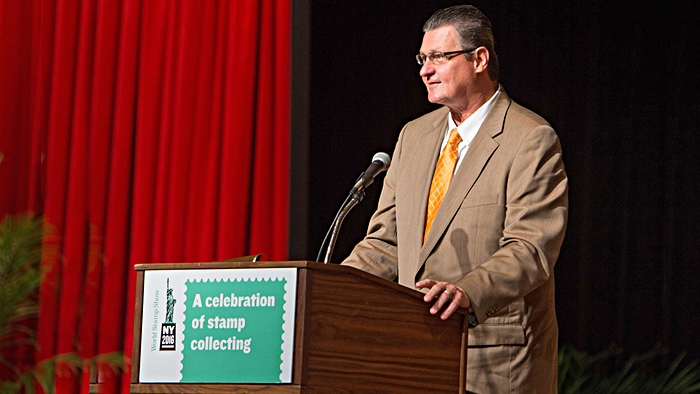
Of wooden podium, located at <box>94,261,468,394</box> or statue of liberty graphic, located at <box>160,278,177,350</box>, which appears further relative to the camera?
statue of liberty graphic, located at <box>160,278,177,350</box>

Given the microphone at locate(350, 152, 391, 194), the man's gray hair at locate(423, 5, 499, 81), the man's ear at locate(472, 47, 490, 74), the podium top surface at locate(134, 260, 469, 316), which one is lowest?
the podium top surface at locate(134, 260, 469, 316)

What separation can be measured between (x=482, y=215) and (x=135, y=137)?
221 centimetres

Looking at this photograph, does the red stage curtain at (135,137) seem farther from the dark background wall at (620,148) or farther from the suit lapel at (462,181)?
the suit lapel at (462,181)

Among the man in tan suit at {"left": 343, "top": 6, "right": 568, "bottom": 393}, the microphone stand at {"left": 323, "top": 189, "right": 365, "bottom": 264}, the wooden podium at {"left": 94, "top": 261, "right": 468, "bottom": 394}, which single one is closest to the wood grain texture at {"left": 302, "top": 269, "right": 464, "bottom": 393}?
the wooden podium at {"left": 94, "top": 261, "right": 468, "bottom": 394}

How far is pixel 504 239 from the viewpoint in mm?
2109

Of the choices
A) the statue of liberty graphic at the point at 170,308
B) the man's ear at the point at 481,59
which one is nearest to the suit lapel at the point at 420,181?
the man's ear at the point at 481,59

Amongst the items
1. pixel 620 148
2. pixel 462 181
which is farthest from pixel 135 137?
pixel 620 148

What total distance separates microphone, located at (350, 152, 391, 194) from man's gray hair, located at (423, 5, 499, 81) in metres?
0.46

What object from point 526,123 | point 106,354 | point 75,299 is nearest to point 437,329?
point 526,123

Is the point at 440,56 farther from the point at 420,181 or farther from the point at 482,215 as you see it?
the point at 482,215

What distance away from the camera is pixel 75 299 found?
12.4 ft

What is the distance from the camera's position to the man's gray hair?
7.70 feet

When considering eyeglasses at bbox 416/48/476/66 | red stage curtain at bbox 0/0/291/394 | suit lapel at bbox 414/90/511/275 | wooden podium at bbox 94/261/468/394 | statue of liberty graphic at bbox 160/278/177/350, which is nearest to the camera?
wooden podium at bbox 94/261/468/394

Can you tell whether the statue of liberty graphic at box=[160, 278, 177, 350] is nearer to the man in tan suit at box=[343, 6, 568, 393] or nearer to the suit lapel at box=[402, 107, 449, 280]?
the man in tan suit at box=[343, 6, 568, 393]
